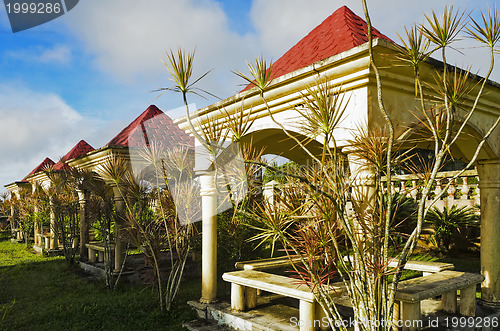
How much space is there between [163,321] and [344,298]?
3109mm

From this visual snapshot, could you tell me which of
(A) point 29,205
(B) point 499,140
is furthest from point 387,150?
(A) point 29,205

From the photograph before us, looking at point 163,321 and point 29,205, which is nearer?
point 163,321

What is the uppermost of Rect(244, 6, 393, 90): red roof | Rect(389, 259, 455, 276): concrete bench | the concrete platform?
Rect(244, 6, 393, 90): red roof

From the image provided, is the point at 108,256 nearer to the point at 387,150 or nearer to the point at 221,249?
the point at 221,249

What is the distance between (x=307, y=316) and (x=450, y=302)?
243 cm

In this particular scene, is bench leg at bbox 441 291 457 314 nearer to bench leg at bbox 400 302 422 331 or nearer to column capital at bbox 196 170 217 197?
bench leg at bbox 400 302 422 331

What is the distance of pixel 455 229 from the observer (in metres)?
10.1

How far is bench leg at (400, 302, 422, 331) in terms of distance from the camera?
13.6 ft

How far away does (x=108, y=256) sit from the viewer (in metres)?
8.41

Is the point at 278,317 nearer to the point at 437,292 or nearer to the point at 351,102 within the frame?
the point at 437,292

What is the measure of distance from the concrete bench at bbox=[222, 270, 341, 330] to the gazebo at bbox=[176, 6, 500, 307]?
2.42ft

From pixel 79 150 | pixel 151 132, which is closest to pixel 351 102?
pixel 151 132

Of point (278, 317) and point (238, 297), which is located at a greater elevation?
point (238, 297)

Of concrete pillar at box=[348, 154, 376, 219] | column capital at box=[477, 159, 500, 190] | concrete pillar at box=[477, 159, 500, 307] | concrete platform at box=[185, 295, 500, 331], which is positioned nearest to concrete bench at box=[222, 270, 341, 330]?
concrete platform at box=[185, 295, 500, 331]
